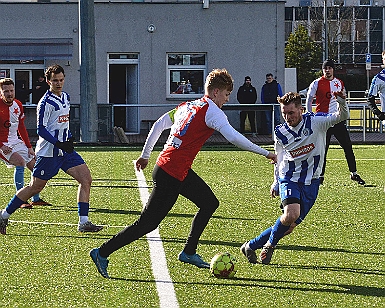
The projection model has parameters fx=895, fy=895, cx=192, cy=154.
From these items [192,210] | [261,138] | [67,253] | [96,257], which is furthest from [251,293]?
[261,138]

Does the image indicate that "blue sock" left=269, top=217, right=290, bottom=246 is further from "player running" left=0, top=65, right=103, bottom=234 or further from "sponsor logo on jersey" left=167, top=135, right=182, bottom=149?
"player running" left=0, top=65, right=103, bottom=234

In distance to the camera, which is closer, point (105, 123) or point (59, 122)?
point (59, 122)

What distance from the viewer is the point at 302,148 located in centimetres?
799

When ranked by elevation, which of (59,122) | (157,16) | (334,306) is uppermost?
(157,16)

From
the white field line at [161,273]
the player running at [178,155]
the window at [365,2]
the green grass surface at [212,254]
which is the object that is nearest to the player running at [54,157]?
the green grass surface at [212,254]

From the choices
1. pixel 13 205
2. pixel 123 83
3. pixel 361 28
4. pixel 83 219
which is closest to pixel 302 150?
pixel 83 219

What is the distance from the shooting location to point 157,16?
30672 mm

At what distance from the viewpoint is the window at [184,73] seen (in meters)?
31.0

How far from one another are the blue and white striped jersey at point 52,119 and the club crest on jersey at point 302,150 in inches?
117

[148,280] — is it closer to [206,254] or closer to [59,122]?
[206,254]

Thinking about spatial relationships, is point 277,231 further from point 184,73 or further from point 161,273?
point 184,73

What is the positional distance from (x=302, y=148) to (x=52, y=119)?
3.17m

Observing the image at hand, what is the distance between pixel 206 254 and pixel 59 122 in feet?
8.41

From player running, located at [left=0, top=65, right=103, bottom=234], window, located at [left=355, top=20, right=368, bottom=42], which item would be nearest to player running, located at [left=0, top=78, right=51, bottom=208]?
player running, located at [left=0, top=65, right=103, bottom=234]
